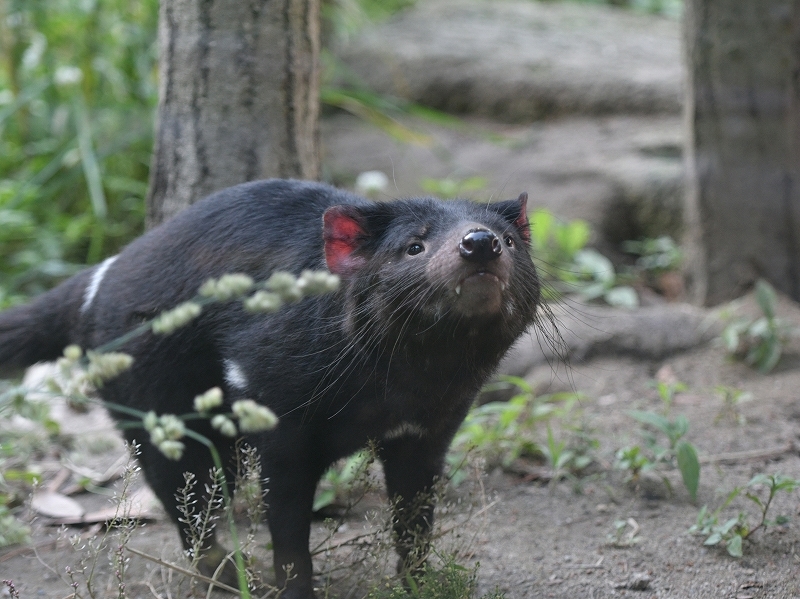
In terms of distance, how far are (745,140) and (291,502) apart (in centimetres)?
366

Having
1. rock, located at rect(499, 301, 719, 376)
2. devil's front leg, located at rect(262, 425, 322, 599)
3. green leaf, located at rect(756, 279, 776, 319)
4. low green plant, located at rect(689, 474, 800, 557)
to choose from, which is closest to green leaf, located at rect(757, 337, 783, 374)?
green leaf, located at rect(756, 279, 776, 319)

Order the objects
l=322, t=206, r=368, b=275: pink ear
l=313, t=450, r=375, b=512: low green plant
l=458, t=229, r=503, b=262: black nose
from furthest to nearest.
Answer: l=313, t=450, r=375, b=512: low green plant, l=322, t=206, r=368, b=275: pink ear, l=458, t=229, r=503, b=262: black nose

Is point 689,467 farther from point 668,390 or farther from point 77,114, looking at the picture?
point 77,114

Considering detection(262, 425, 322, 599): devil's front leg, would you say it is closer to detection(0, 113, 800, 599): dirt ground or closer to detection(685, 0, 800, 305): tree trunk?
detection(0, 113, 800, 599): dirt ground

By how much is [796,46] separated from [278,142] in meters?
3.11

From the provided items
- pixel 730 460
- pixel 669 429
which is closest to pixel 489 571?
pixel 669 429

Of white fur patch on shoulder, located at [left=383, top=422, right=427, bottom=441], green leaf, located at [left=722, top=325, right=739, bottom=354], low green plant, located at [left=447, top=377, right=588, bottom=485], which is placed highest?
white fur patch on shoulder, located at [left=383, top=422, right=427, bottom=441]

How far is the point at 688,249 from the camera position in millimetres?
5395

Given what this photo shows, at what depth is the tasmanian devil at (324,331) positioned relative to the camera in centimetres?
235

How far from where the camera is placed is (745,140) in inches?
196

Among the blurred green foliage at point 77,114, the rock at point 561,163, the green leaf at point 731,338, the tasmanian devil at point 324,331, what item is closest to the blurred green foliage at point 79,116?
the blurred green foliage at point 77,114

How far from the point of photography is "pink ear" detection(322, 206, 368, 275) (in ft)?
8.06

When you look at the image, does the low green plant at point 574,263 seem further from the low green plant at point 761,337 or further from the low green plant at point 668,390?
the low green plant at point 668,390

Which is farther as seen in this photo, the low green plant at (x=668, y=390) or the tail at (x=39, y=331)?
the low green plant at (x=668, y=390)
